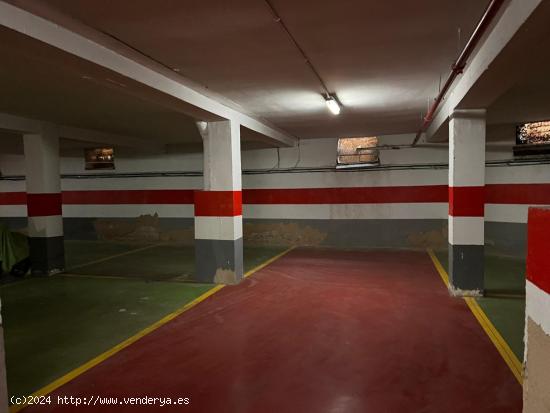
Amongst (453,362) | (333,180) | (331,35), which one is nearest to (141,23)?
(331,35)

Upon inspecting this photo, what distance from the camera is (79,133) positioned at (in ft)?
24.8

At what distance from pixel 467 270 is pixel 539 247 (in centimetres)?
416

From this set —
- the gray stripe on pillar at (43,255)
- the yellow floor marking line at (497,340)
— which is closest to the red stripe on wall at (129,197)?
the gray stripe on pillar at (43,255)

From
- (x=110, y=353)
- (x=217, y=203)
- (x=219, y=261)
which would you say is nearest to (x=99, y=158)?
(x=217, y=203)

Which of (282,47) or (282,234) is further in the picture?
(282,234)

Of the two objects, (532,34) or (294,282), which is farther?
(294,282)

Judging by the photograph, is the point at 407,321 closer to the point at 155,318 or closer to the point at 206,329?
the point at 206,329

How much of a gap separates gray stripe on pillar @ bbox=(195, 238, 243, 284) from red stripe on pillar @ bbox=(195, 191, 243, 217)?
44 cm

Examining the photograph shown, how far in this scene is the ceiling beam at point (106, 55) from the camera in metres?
2.59

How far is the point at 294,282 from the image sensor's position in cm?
611

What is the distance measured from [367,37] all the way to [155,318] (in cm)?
373

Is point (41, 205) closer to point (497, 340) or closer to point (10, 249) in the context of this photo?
point (10, 249)

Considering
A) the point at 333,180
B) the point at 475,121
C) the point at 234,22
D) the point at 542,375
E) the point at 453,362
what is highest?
the point at 234,22

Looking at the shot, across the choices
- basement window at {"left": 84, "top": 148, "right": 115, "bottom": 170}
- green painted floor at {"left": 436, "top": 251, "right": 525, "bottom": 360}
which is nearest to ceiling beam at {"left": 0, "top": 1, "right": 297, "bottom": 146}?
green painted floor at {"left": 436, "top": 251, "right": 525, "bottom": 360}
